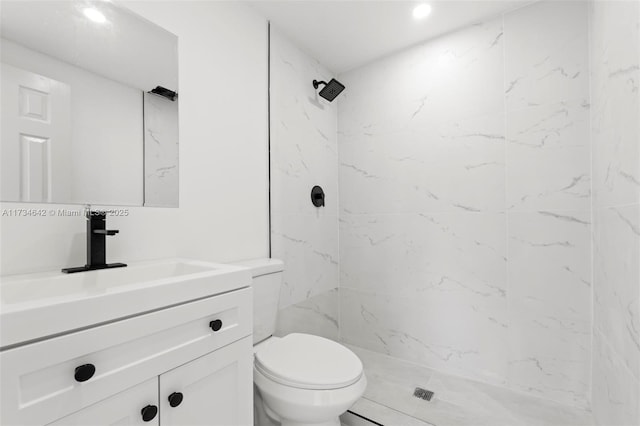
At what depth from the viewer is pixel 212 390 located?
88cm

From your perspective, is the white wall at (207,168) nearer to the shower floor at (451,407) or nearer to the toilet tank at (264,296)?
the toilet tank at (264,296)

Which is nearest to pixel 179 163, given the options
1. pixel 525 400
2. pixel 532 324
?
pixel 532 324

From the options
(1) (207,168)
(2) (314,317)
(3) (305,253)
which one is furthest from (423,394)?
(1) (207,168)

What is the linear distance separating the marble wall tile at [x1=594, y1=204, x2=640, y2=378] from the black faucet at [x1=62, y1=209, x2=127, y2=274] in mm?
1726

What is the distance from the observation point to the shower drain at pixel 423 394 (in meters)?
1.68

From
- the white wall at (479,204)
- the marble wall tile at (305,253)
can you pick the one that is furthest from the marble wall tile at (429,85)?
the marble wall tile at (305,253)

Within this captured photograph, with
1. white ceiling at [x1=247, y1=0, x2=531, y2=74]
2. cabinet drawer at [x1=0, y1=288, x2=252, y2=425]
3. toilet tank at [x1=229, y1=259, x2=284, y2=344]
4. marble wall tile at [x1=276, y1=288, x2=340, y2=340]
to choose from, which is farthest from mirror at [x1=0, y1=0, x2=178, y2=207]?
marble wall tile at [x1=276, y1=288, x2=340, y2=340]

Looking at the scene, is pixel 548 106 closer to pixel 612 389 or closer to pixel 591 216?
pixel 591 216

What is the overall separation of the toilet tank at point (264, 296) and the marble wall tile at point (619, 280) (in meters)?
1.36

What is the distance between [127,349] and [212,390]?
0.32 metres

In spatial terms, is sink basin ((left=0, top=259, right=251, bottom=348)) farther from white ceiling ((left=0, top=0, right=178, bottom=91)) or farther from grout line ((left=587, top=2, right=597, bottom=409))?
grout line ((left=587, top=2, right=597, bottom=409))

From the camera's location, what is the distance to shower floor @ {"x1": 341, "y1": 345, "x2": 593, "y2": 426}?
149cm

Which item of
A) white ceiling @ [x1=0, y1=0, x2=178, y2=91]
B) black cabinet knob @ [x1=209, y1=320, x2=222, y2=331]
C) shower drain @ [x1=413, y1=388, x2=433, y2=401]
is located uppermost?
white ceiling @ [x1=0, y1=0, x2=178, y2=91]

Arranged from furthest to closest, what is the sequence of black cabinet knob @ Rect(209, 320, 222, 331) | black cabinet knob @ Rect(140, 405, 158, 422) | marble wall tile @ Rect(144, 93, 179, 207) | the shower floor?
1. the shower floor
2. marble wall tile @ Rect(144, 93, 179, 207)
3. black cabinet knob @ Rect(209, 320, 222, 331)
4. black cabinet knob @ Rect(140, 405, 158, 422)
